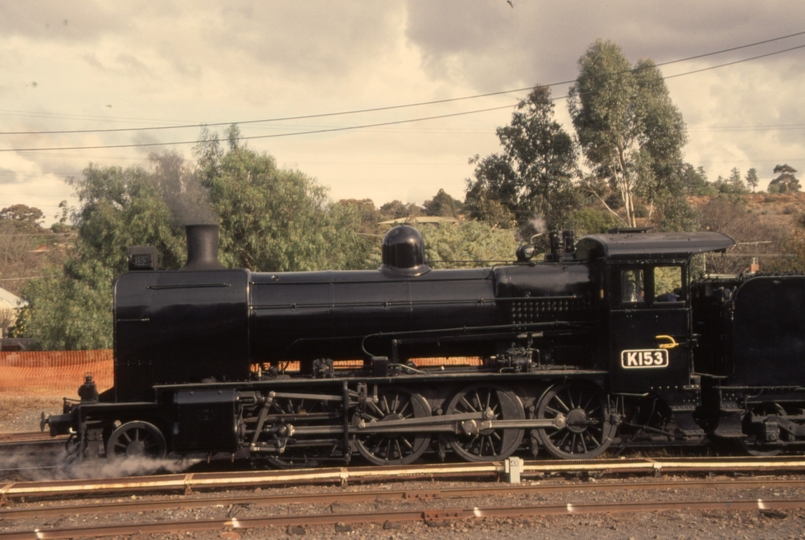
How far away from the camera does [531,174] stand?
37.8 meters

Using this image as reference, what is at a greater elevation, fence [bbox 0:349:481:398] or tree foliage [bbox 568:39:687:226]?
tree foliage [bbox 568:39:687:226]

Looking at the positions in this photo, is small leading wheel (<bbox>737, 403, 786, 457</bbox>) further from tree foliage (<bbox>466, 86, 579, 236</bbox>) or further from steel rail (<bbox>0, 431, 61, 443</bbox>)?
tree foliage (<bbox>466, 86, 579, 236</bbox>)

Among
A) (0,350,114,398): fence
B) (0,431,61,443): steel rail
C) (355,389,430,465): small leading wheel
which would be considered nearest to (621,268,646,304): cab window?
(355,389,430,465): small leading wheel

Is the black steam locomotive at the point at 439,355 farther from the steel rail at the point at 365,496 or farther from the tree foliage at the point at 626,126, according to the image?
the tree foliage at the point at 626,126

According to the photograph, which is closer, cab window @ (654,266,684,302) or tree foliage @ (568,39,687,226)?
cab window @ (654,266,684,302)

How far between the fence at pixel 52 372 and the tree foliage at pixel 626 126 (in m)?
25.0

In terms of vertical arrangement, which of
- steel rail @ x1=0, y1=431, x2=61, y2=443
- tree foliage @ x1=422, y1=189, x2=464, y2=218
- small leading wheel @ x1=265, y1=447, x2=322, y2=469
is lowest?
steel rail @ x1=0, y1=431, x2=61, y2=443

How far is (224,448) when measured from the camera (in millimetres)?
9312

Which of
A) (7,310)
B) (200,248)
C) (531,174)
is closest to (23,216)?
(7,310)

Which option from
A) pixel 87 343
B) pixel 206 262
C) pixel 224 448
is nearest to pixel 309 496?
pixel 224 448

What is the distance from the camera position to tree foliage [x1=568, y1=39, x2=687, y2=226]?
34.3 meters

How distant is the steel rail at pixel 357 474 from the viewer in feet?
28.5

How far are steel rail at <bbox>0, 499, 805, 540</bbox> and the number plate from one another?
7.32 ft

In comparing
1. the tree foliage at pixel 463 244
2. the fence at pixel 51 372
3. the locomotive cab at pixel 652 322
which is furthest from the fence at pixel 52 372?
the locomotive cab at pixel 652 322
